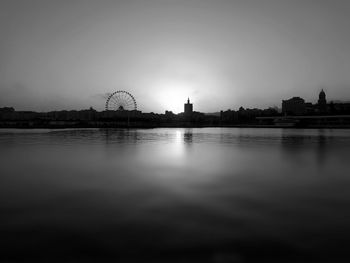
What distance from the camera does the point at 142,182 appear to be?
1511 centimetres

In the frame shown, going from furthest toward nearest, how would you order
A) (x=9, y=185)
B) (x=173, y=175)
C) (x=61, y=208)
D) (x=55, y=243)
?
(x=173, y=175) < (x=9, y=185) < (x=61, y=208) < (x=55, y=243)

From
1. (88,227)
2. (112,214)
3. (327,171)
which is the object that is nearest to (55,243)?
(88,227)

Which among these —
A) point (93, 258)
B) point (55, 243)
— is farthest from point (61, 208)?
point (93, 258)

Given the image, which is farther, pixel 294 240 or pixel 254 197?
pixel 254 197

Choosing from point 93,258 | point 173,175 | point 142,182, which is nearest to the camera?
point 93,258

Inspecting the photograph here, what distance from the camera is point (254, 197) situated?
38.7 ft

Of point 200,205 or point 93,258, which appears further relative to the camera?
point 200,205

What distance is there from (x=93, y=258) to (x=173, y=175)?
11.2 m

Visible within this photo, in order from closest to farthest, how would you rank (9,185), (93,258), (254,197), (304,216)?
1. (93,258)
2. (304,216)
3. (254,197)
4. (9,185)

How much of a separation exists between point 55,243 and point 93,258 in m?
1.32

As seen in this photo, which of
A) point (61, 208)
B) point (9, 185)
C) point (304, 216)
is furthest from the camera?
point (9, 185)

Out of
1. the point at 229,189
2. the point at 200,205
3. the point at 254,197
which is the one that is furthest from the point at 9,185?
the point at 254,197

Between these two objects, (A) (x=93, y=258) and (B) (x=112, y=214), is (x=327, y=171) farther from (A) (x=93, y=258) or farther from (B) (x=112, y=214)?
(A) (x=93, y=258)

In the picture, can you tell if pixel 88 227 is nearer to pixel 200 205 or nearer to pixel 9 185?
pixel 200 205
